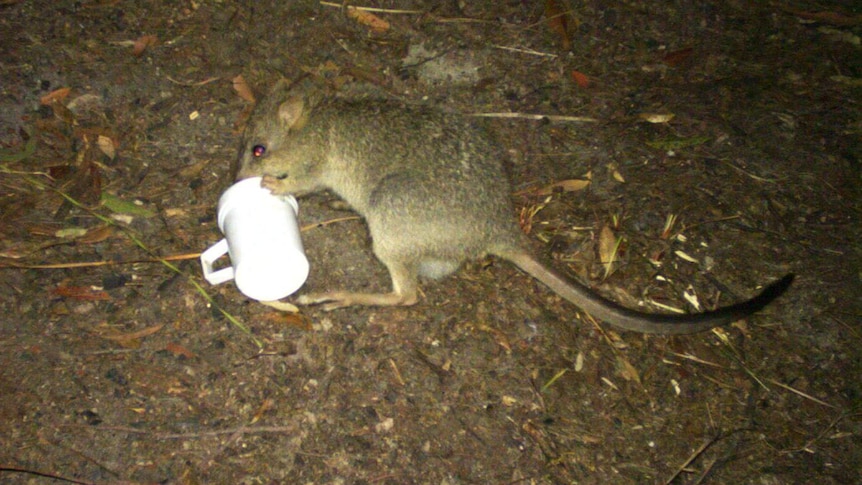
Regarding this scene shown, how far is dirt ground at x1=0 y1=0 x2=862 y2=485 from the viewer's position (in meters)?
3.18

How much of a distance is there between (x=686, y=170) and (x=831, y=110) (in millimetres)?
1454

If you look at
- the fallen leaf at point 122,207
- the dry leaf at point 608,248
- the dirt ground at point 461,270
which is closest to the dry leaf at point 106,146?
the dirt ground at point 461,270

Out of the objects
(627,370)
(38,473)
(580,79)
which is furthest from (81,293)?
(580,79)

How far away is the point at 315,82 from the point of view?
15.1ft

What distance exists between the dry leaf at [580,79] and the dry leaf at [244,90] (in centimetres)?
244

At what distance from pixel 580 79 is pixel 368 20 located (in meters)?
1.72

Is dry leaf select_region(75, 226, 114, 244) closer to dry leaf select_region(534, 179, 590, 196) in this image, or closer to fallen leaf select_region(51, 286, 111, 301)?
fallen leaf select_region(51, 286, 111, 301)

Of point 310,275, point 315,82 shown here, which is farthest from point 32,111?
point 310,275

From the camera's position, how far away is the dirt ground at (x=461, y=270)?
125 inches

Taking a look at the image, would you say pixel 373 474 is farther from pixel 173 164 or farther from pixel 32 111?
pixel 32 111

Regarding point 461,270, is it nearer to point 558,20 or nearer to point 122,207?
point 122,207

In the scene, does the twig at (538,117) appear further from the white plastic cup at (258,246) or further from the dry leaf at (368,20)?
the white plastic cup at (258,246)

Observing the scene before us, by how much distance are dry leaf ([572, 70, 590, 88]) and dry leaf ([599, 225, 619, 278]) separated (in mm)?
1358

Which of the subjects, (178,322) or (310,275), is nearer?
(178,322)
